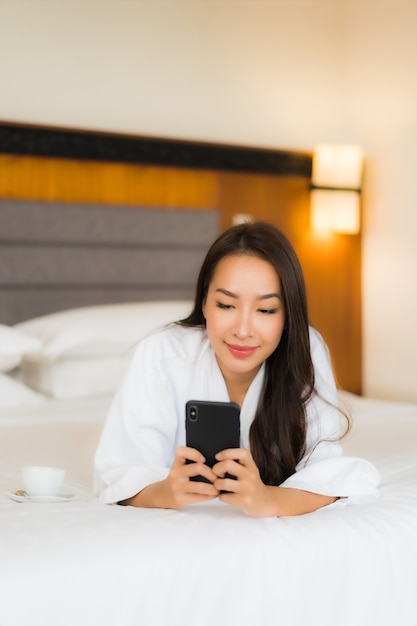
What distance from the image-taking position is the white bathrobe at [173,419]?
147 centimetres

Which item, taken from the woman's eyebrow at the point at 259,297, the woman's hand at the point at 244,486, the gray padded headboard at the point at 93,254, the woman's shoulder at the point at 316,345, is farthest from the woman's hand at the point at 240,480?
the gray padded headboard at the point at 93,254

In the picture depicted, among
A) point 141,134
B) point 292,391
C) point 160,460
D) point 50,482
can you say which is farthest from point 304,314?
point 141,134

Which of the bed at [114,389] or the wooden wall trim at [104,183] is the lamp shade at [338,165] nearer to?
the bed at [114,389]

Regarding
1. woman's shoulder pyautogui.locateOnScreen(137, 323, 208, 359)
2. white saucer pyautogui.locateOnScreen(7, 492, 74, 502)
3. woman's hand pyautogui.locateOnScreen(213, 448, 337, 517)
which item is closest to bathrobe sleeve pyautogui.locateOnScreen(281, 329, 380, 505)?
woman's hand pyautogui.locateOnScreen(213, 448, 337, 517)

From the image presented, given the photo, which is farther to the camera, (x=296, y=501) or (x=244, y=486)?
(x=296, y=501)

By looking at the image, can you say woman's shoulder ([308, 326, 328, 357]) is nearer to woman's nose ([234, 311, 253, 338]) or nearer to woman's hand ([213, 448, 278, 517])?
woman's nose ([234, 311, 253, 338])

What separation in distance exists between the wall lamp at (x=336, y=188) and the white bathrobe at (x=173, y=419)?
1971 millimetres

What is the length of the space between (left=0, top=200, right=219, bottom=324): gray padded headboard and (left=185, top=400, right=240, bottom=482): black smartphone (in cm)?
187

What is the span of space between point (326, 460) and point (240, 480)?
0.82ft

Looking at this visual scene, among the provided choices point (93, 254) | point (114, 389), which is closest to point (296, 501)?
point (114, 389)

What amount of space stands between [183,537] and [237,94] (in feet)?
8.53

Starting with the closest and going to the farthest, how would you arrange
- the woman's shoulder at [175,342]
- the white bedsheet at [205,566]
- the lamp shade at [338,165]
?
the white bedsheet at [205,566] → the woman's shoulder at [175,342] → the lamp shade at [338,165]

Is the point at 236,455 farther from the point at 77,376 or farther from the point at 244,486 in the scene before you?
the point at 77,376

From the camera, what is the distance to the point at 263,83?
355 cm
